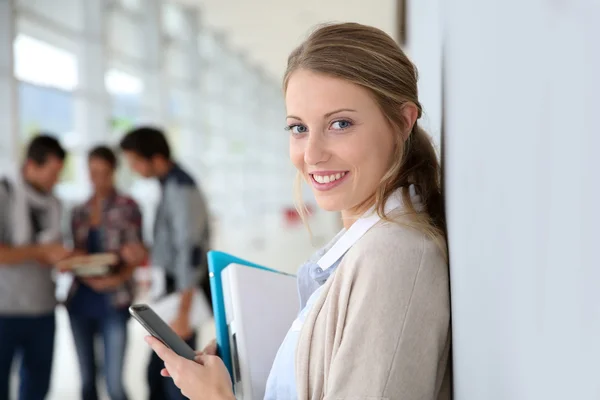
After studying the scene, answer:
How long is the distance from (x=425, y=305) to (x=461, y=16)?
0.39m

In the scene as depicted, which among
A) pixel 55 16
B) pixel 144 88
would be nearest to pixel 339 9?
pixel 144 88

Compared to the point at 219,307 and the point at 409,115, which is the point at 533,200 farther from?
the point at 219,307

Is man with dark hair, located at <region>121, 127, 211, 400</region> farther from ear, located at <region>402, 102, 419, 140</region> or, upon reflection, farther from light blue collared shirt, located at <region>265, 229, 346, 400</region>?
ear, located at <region>402, 102, 419, 140</region>

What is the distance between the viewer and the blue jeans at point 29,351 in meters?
2.93

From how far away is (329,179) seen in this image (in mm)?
1025

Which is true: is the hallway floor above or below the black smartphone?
below

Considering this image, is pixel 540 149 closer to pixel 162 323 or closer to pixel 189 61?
pixel 162 323

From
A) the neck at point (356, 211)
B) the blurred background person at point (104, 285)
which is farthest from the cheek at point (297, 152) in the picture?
the blurred background person at point (104, 285)

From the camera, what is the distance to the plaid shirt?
3180mm

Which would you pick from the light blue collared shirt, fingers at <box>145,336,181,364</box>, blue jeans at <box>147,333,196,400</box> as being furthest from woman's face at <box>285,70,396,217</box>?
blue jeans at <box>147,333,196,400</box>

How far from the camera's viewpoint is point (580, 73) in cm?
27

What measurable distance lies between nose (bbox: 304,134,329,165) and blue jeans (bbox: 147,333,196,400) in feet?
7.11

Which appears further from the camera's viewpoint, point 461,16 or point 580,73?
point 461,16

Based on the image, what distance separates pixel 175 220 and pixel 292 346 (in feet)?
6.53
